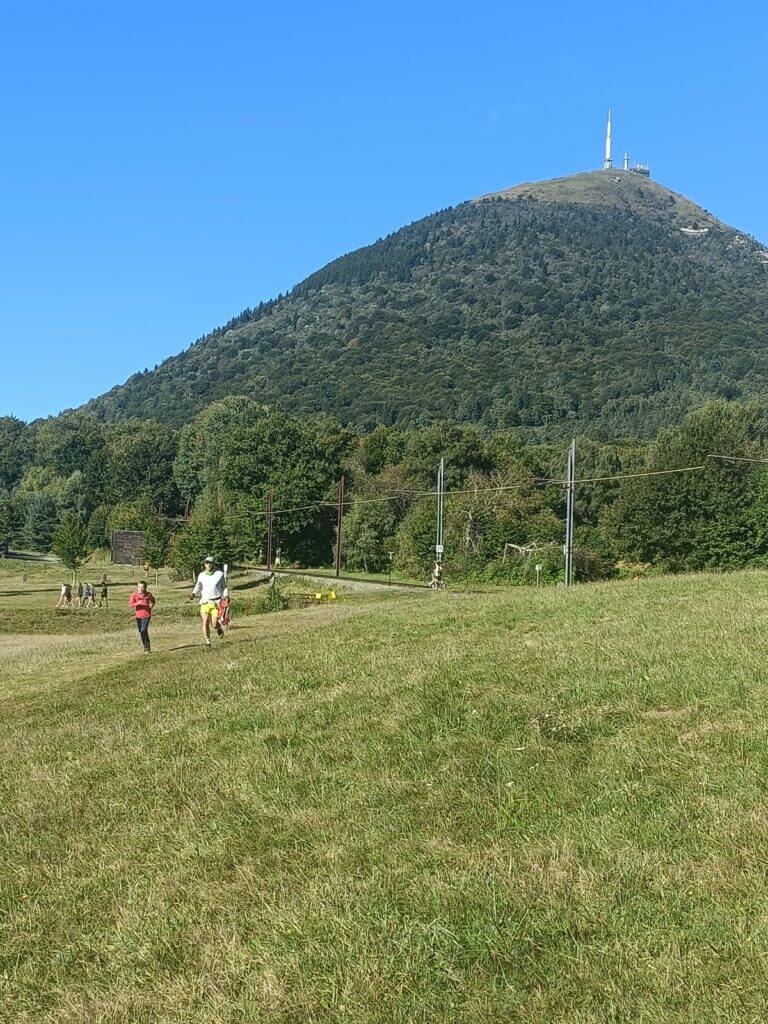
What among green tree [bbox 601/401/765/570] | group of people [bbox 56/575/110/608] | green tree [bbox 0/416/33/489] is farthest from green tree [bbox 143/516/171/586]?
green tree [bbox 0/416/33/489]

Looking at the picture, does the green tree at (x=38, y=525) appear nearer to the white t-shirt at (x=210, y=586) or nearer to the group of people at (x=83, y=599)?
the group of people at (x=83, y=599)

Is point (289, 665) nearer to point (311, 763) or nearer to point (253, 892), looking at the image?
point (311, 763)

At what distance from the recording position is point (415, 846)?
6629 mm

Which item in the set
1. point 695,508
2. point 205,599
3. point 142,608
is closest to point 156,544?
point 695,508

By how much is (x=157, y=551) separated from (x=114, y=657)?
5569 cm

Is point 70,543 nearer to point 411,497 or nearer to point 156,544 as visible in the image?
point 156,544

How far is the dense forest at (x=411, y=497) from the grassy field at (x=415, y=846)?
45721 mm

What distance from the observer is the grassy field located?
4867 millimetres

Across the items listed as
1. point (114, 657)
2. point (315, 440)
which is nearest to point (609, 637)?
point (114, 657)

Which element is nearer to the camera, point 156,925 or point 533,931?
point 533,931

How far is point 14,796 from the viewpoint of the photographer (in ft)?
32.0

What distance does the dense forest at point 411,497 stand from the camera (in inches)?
2510

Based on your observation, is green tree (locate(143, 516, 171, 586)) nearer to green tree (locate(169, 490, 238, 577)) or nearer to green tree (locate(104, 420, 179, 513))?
green tree (locate(169, 490, 238, 577))

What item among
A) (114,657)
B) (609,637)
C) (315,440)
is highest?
(315,440)
